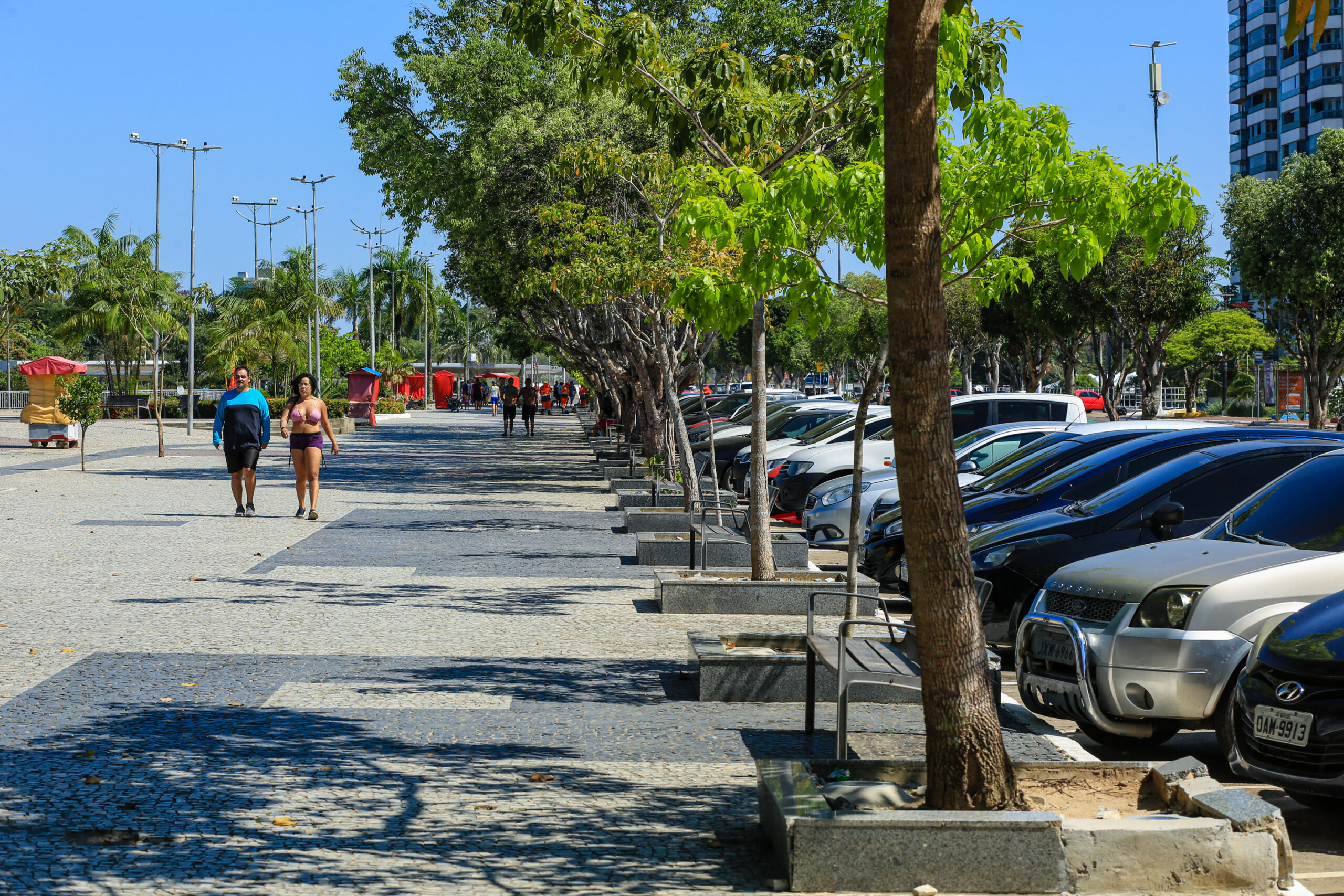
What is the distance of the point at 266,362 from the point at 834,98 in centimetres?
5674

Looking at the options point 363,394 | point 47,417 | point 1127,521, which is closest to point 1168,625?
point 1127,521

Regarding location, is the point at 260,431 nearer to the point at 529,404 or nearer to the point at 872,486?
the point at 872,486

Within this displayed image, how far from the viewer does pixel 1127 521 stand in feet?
28.2

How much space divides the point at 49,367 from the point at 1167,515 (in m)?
37.9

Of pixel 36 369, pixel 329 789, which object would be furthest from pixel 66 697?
pixel 36 369

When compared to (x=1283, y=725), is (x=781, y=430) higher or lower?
higher

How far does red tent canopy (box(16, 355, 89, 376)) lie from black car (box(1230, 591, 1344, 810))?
3780 centimetres

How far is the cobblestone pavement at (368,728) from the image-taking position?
15.1ft

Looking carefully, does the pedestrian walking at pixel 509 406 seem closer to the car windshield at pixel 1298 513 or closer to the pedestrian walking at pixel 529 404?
the pedestrian walking at pixel 529 404

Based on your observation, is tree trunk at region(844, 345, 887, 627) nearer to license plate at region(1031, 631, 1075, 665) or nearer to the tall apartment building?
license plate at region(1031, 631, 1075, 665)

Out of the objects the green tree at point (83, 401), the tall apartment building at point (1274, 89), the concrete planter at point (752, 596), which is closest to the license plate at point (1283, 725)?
the concrete planter at point (752, 596)

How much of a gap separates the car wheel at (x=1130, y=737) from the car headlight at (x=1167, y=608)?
0.44m

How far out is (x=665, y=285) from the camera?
14.6m

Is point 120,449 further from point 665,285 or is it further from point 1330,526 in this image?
point 1330,526
